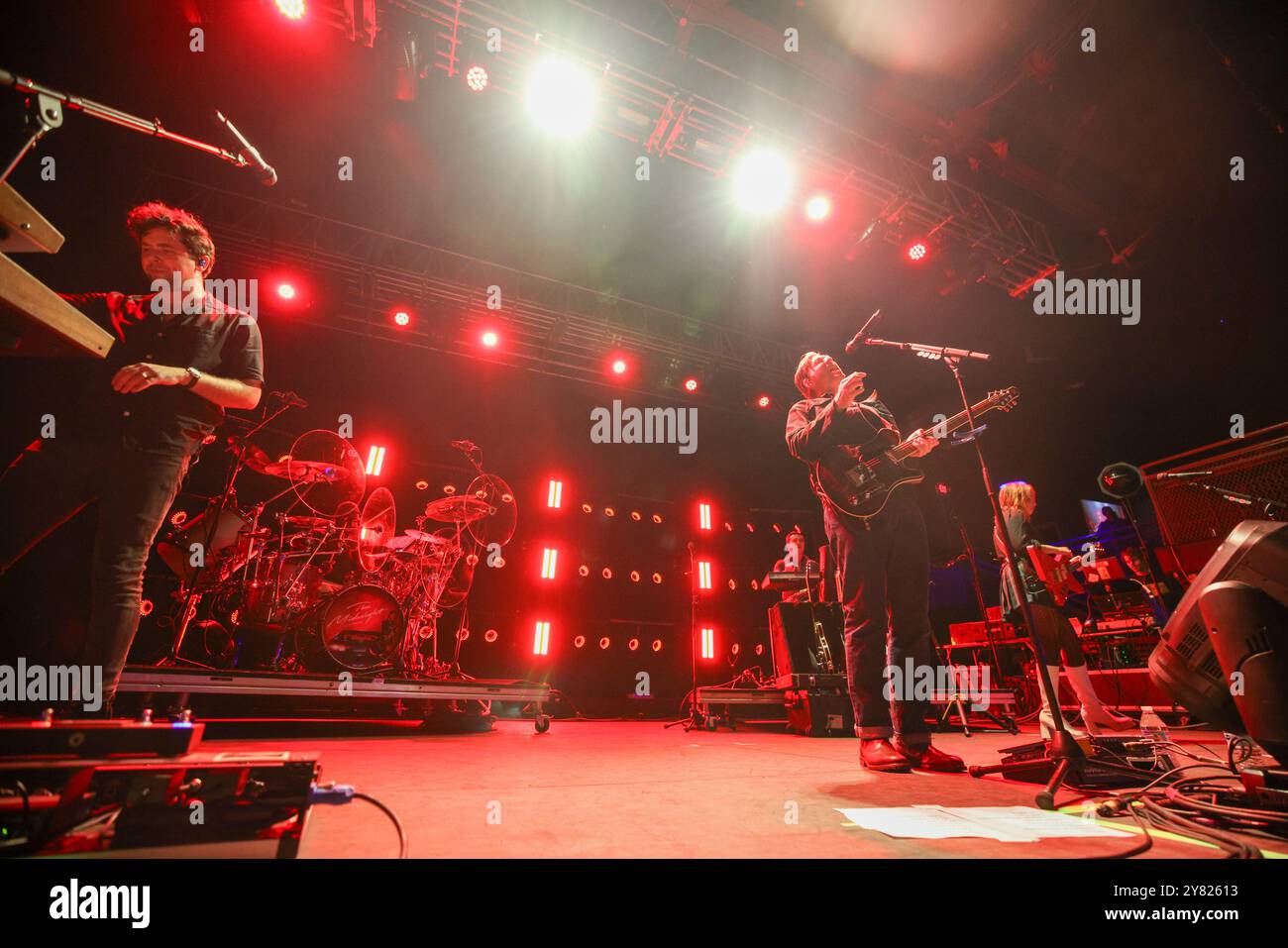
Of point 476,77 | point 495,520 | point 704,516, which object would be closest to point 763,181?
point 476,77

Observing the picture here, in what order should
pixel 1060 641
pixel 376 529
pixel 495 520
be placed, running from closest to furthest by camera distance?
pixel 1060 641, pixel 376 529, pixel 495 520

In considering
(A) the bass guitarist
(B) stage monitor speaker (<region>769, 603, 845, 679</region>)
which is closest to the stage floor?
(A) the bass guitarist

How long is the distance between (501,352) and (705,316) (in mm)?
3358

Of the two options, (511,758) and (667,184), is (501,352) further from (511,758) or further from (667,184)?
(511,758)

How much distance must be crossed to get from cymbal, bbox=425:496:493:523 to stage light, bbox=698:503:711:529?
181 inches

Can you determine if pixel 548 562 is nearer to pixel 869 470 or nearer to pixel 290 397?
pixel 290 397

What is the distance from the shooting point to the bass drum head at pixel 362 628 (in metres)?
5.11

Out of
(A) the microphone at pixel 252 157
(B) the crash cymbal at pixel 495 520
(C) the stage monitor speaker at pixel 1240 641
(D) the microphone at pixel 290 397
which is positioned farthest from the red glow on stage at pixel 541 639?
(C) the stage monitor speaker at pixel 1240 641

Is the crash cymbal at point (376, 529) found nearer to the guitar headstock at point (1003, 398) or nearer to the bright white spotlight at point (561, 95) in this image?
the bright white spotlight at point (561, 95)

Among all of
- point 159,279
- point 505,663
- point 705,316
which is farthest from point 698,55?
point 505,663

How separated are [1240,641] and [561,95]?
589cm

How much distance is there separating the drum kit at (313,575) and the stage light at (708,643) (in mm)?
4540

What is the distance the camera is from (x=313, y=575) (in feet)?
17.5

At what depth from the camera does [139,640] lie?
5535 millimetres
